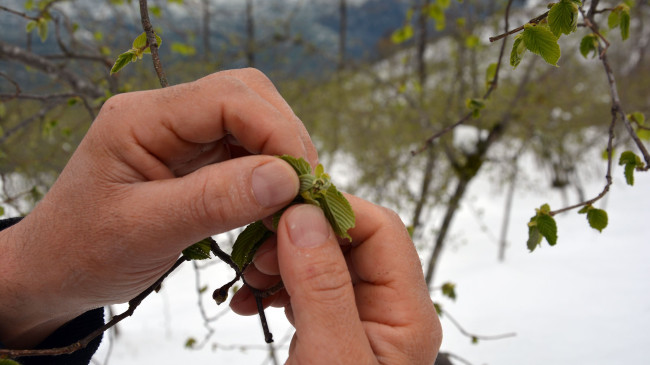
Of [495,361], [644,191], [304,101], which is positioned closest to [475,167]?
[495,361]

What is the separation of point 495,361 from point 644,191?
9177 mm

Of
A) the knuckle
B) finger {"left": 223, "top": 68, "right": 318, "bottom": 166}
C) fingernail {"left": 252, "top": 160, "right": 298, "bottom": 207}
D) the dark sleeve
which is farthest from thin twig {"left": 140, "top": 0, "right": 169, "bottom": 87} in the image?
the dark sleeve

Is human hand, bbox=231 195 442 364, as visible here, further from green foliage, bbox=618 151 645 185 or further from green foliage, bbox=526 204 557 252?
green foliage, bbox=618 151 645 185

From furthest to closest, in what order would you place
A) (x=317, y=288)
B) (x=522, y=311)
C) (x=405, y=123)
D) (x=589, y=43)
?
(x=405, y=123) → (x=522, y=311) → (x=589, y=43) → (x=317, y=288)

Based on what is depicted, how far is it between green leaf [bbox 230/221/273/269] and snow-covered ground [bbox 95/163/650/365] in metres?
1.76

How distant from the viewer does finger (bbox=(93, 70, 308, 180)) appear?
0.91 metres

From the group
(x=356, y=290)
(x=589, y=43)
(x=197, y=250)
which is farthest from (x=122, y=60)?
(x=589, y=43)

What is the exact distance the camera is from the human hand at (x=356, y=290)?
0.86m

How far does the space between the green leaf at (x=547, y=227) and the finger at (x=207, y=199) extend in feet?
2.57

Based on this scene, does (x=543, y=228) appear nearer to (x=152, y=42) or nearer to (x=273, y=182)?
(x=273, y=182)

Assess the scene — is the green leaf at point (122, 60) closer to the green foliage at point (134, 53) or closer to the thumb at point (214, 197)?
the green foliage at point (134, 53)

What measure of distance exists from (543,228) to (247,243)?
33.9 inches

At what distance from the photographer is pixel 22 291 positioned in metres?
0.99

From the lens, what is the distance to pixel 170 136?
0.95m
